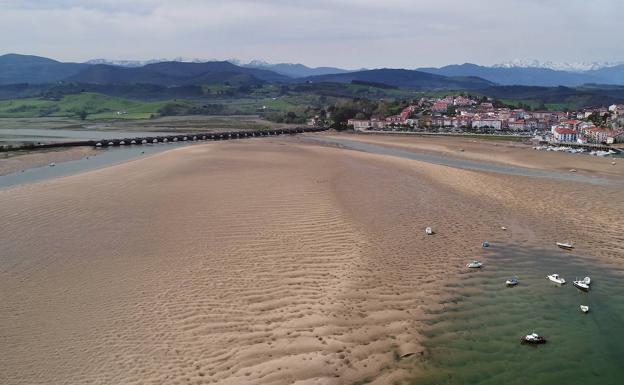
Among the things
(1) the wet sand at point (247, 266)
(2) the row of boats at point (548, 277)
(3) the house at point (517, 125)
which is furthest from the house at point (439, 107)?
(2) the row of boats at point (548, 277)

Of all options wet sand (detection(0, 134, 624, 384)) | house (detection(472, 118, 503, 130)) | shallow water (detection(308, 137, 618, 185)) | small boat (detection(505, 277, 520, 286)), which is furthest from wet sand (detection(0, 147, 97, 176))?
house (detection(472, 118, 503, 130))

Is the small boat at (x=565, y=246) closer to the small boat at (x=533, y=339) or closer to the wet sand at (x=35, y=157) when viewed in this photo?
the small boat at (x=533, y=339)

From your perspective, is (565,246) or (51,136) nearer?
(565,246)

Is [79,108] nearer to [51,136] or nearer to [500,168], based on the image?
[51,136]

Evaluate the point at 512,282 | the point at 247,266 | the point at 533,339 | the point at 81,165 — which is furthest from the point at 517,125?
the point at 533,339

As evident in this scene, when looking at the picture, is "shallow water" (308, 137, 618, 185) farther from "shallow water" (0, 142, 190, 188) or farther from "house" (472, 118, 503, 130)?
"house" (472, 118, 503, 130)
